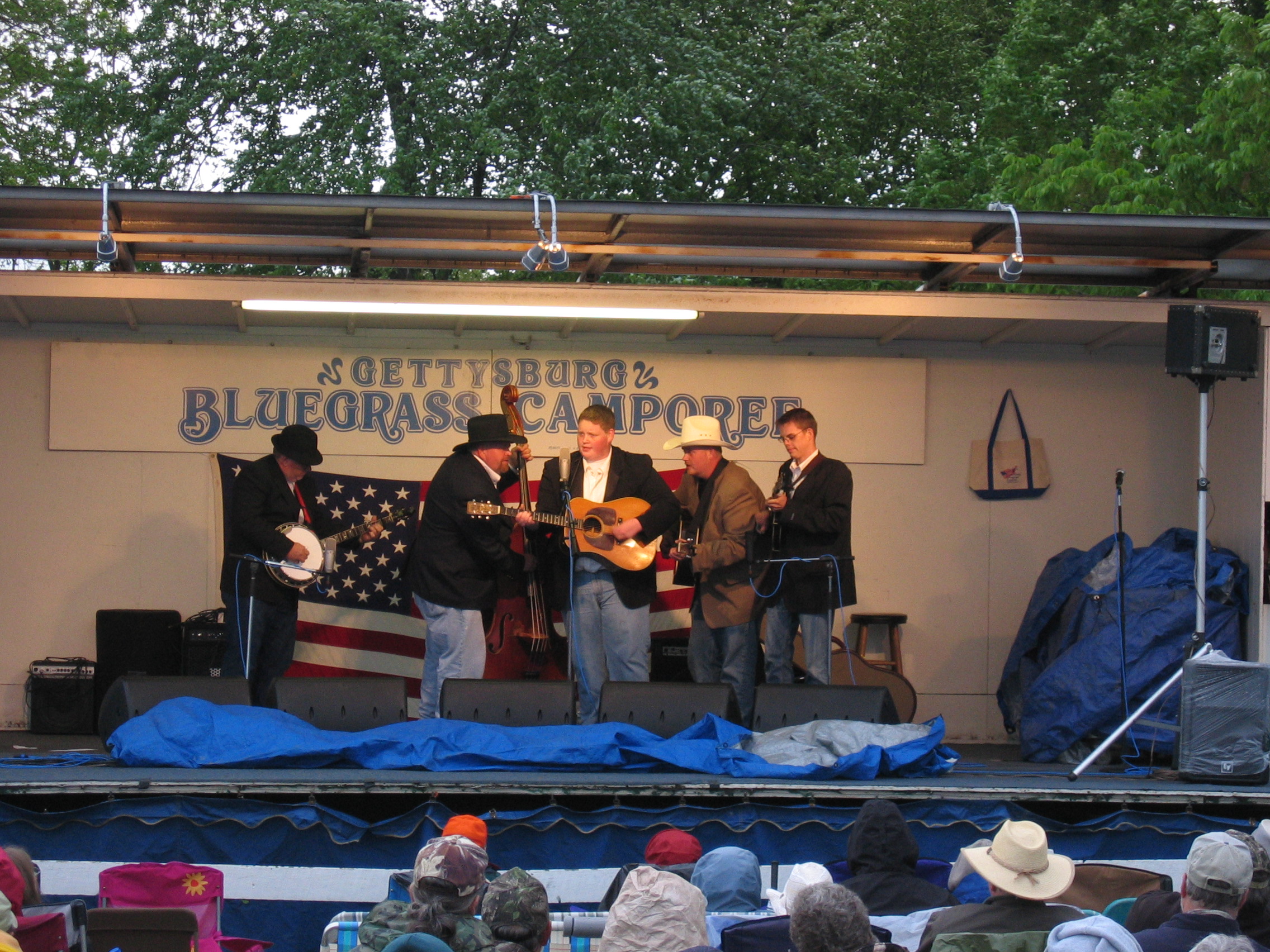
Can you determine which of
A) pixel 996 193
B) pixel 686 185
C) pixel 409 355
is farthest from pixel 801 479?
pixel 686 185

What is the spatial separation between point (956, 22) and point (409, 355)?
16.3 metres

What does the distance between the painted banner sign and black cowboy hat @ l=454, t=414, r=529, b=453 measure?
121cm

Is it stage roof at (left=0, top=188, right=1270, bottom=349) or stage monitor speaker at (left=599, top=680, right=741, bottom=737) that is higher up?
stage roof at (left=0, top=188, right=1270, bottom=349)

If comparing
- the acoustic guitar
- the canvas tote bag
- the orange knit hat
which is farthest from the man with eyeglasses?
the orange knit hat

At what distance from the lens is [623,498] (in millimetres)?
7961

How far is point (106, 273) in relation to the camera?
288 inches

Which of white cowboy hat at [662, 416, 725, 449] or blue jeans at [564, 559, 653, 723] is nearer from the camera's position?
blue jeans at [564, 559, 653, 723]

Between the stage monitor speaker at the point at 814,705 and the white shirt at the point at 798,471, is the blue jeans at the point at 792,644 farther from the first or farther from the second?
the white shirt at the point at 798,471

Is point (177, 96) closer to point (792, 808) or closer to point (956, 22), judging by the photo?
point (956, 22)

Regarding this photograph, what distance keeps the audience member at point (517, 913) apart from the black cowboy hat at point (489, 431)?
443cm

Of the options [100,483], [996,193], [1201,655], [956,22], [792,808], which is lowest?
[792,808]

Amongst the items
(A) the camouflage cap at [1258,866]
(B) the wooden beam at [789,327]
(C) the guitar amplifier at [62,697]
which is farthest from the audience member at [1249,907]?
(C) the guitar amplifier at [62,697]

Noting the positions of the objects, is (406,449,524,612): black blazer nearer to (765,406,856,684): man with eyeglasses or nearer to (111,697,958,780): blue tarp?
(111,697,958,780): blue tarp

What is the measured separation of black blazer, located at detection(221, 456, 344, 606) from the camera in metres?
7.81
